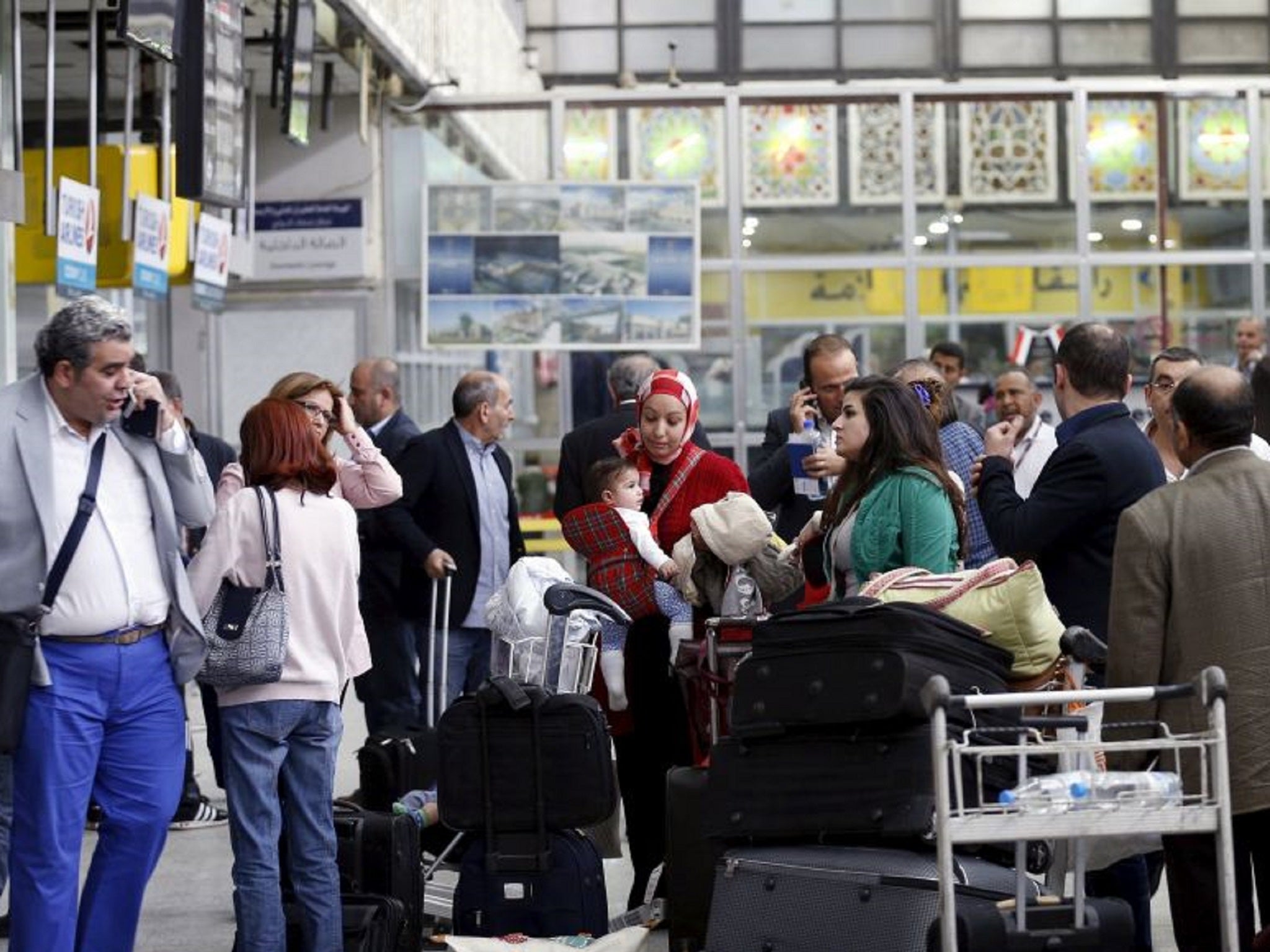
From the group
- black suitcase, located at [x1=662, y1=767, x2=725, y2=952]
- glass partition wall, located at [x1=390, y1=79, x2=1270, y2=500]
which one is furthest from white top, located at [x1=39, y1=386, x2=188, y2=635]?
glass partition wall, located at [x1=390, y1=79, x2=1270, y2=500]

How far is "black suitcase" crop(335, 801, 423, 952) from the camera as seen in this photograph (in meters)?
7.14

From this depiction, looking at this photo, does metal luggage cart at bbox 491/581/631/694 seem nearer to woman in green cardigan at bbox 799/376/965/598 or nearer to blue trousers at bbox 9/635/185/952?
Answer: woman in green cardigan at bbox 799/376/965/598

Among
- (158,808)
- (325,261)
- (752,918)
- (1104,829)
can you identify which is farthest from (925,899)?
(325,261)

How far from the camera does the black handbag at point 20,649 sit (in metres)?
5.67

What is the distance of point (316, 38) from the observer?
1532 centimetres

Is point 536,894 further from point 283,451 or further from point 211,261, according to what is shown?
point 211,261

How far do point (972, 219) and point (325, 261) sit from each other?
198 inches

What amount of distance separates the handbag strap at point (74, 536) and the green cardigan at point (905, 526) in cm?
208

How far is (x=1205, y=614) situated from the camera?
18.1 feet

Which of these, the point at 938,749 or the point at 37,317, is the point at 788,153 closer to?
the point at 37,317

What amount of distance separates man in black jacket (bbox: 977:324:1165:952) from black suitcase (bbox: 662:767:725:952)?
105cm

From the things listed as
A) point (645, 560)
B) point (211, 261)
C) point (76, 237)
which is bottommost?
point (645, 560)

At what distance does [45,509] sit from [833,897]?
6.79 feet

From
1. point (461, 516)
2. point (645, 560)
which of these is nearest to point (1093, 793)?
point (645, 560)
